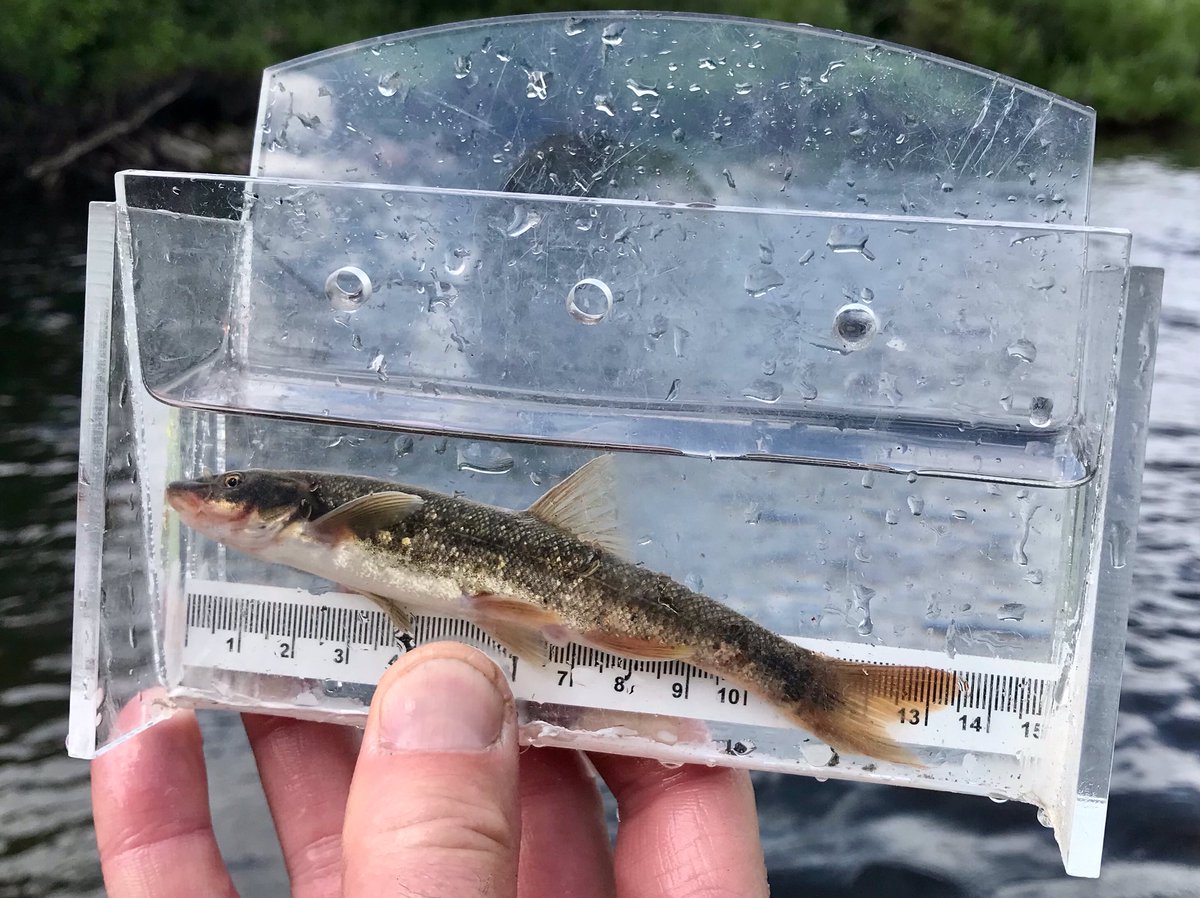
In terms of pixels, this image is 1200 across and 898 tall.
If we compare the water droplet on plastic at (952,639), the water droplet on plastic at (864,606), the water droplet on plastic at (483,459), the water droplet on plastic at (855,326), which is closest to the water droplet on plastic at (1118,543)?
the water droplet on plastic at (952,639)

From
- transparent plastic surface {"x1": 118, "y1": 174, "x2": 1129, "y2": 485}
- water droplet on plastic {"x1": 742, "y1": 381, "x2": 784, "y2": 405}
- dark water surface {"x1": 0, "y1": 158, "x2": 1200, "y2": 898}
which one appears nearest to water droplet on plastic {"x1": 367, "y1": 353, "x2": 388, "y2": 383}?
transparent plastic surface {"x1": 118, "y1": 174, "x2": 1129, "y2": 485}

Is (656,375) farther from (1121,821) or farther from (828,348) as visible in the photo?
(1121,821)

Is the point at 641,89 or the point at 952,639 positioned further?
the point at 641,89

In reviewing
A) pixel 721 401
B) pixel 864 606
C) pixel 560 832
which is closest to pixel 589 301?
pixel 721 401

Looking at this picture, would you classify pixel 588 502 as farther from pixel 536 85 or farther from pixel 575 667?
pixel 536 85

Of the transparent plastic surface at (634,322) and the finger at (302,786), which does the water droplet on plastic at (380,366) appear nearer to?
the transparent plastic surface at (634,322)

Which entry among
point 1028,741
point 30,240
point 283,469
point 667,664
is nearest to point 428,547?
point 283,469

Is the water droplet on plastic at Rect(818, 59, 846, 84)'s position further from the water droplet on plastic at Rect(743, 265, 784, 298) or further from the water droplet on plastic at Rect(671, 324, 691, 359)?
the water droplet on plastic at Rect(671, 324, 691, 359)
